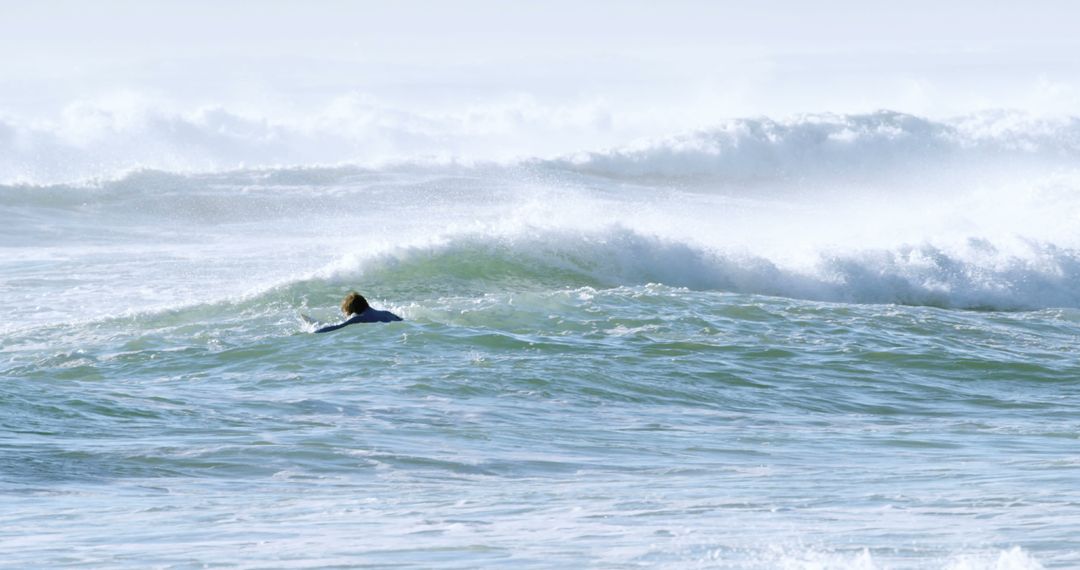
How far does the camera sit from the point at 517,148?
5694 cm

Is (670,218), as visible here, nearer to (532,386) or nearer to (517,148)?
(532,386)

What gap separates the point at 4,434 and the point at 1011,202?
22.0 metres

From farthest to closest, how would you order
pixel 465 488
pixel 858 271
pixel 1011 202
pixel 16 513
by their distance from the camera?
pixel 1011 202 → pixel 858 271 → pixel 465 488 → pixel 16 513

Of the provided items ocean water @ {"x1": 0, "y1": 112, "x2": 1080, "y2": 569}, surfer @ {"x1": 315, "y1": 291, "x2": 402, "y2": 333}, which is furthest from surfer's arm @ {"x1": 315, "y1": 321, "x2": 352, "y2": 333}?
ocean water @ {"x1": 0, "y1": 112, "x2": 1080, "y2": 569}

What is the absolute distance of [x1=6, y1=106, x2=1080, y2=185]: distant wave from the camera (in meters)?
41.9

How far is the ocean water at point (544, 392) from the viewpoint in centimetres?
694

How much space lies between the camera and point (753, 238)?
84.2ft

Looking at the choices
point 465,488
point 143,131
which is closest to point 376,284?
point 465,488

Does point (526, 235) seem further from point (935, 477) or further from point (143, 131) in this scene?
point (143, 131)

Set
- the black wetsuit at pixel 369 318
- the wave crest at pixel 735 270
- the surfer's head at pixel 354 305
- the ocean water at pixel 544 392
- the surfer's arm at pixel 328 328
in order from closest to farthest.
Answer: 1. the ocean water at pixel 544 392
2. the surfer's arm at pixel 328 328
3. the black wetsuit at pixel 369 318
4. the surfer's head at pixel 354 305
5. the wave crest at pixel 735 270

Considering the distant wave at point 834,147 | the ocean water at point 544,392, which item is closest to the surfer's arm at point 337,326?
the ocean water at point 544,392

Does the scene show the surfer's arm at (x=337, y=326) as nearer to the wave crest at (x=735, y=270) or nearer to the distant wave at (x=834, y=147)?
the wave crest at (x=735, y=270)

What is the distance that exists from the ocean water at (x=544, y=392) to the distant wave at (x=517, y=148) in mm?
10847

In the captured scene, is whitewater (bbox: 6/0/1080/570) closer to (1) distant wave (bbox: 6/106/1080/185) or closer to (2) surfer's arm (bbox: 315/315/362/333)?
(2) surfer's arm (bbox: 315/315/362/333)
